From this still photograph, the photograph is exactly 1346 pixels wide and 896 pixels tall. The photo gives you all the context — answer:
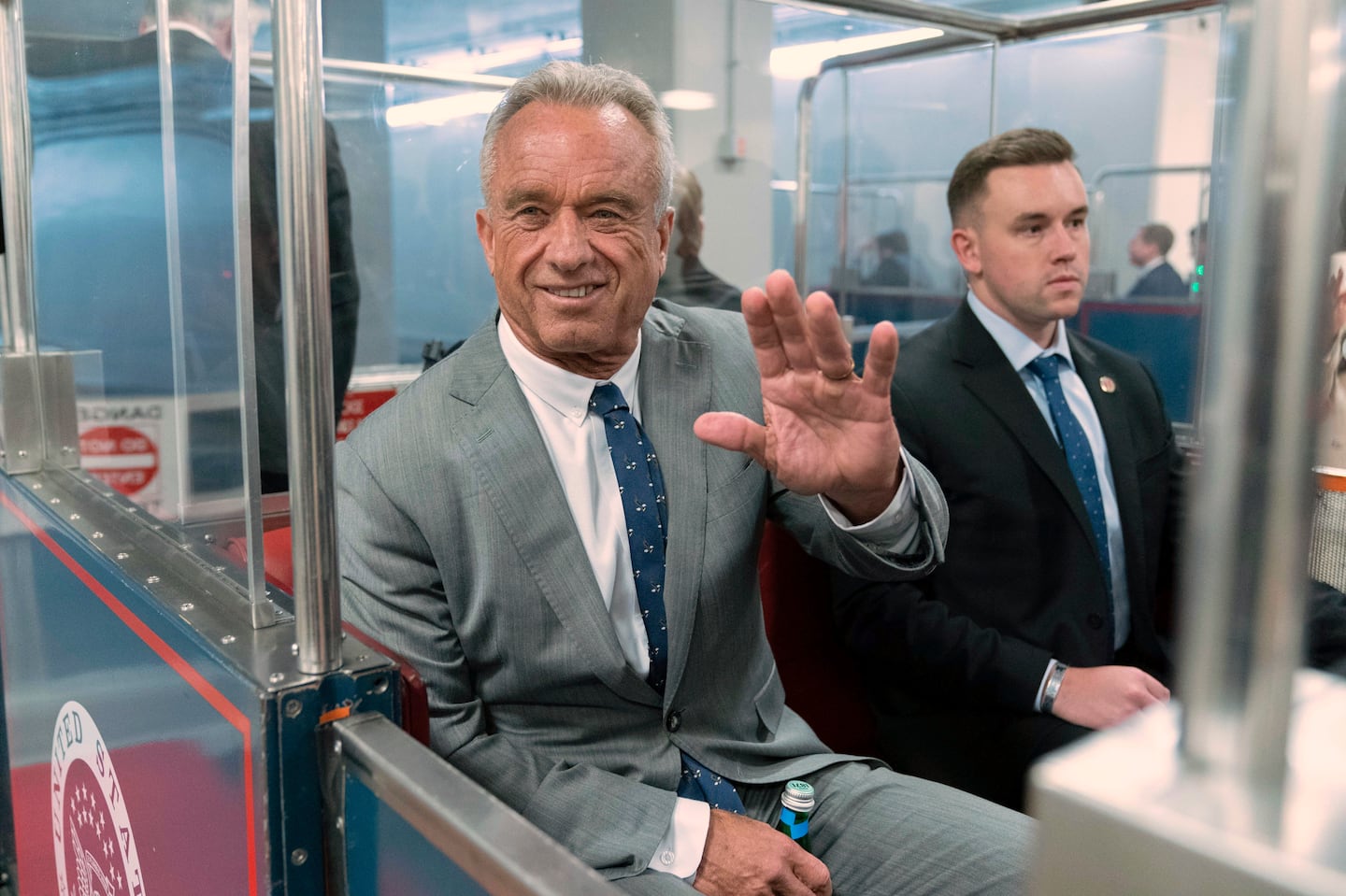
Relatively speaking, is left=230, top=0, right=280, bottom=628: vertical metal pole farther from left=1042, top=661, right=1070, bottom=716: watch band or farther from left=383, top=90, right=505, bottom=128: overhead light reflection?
left=383, top=90, right=505, bottom=128: overhead light reflection

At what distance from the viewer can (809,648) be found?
2.06 metres

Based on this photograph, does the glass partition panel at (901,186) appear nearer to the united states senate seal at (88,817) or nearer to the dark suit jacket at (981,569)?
the dark suit jacket at (981,569)

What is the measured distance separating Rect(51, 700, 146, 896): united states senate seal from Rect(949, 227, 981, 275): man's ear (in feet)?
5.53

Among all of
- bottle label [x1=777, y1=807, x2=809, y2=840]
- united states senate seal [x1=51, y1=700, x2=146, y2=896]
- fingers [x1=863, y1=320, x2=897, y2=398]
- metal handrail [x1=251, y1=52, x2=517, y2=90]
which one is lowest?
united states senate seal [x1=51, y1=700, x2=146, y2=896]

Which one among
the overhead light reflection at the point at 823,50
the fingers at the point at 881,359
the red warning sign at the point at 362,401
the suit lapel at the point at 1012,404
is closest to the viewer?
the fingers at the point at 881,359

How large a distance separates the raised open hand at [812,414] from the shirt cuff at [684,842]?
39 cm

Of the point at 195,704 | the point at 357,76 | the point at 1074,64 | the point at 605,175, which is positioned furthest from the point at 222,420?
the point at 1074,64

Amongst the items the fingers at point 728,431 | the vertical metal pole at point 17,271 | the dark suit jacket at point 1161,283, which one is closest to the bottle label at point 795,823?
the fingers at point 728,431

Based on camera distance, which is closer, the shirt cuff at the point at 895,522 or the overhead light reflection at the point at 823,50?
the shirt cuff at the point at 895,522

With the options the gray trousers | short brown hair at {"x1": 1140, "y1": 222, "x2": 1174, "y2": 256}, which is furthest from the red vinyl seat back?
short brown hair at {"x1": 1140, "y1": 222, "x2": 1174, "y2": 256}

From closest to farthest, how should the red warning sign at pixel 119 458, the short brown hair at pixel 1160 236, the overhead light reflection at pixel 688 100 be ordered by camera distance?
the red warning sign at pixel 119 458 → the overhead light reflection at pixel 688 100 → the short brown hair at pixel 1160 236

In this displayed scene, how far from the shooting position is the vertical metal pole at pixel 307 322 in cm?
100

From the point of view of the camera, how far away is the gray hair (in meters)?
1.49

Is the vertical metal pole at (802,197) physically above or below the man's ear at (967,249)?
above
